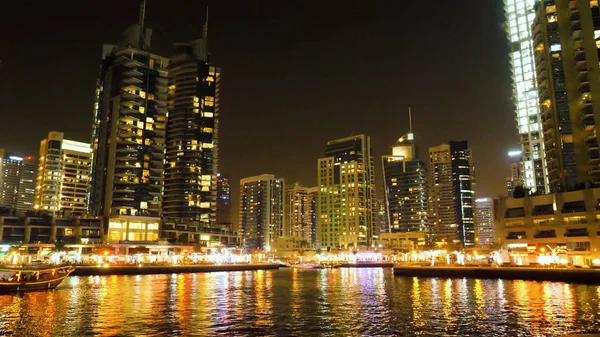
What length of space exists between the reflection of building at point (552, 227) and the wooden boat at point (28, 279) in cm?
10194

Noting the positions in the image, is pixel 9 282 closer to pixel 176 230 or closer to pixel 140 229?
pixel 140 229

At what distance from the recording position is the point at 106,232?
166 m

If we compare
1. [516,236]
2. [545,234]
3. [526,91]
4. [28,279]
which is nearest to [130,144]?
[28,279]

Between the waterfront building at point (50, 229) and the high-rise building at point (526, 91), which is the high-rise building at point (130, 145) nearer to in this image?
the waterfront building at point (50, 229)

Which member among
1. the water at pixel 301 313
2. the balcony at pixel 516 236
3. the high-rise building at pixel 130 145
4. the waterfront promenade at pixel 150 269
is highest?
the high-rise building at pixel 130 145

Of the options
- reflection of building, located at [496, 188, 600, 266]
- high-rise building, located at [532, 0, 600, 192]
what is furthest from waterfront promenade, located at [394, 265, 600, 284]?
high-rise building, located at [532, 0, 600, 192]

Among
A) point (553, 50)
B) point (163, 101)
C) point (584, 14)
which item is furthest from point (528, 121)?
point (163, 101)

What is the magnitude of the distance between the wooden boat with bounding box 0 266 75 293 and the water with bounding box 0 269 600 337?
446 cm

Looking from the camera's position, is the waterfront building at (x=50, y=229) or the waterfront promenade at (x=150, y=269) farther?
the waterfront building at (x=50, y=229)

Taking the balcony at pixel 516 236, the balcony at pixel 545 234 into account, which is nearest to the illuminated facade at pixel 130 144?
the balcony at pixel 516 236

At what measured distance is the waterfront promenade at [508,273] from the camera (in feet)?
298

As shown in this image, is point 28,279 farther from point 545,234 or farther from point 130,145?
point 545,234

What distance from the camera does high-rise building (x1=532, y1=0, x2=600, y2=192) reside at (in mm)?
113688

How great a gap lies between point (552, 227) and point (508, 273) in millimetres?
18808
